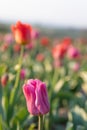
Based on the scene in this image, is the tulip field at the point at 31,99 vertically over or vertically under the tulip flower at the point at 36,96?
under

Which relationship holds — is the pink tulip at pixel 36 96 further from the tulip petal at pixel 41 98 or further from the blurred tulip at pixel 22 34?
the blurred tulip at pixel 22 34

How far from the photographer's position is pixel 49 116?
2344 millimetres

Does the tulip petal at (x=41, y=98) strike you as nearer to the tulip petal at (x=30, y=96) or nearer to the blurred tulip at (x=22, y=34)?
the tulip petal at (x=30, y=96)

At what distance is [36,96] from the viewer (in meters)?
1.36

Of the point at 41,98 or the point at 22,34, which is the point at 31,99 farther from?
the point at 22,34

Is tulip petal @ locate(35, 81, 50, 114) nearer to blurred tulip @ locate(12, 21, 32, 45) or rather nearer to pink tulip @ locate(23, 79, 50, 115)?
pink tulip @ locate(23, 79, 50, 115)

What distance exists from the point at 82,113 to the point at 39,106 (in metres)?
0.78

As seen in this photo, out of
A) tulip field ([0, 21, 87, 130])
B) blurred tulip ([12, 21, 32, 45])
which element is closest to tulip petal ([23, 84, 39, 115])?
tulip field ([0, 21, 87, 130])

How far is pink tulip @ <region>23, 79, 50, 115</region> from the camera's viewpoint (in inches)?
53.4

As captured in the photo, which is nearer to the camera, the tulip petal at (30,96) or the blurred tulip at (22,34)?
the tulip petal at (30,96)

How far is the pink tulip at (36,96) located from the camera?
1.36 m

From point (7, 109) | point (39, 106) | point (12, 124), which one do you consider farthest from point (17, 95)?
point (39, 106)

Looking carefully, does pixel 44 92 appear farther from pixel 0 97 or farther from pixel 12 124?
pixel 0 97

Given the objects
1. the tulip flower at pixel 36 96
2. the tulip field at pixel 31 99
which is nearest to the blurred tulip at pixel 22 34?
the tulip field at pixel 31 99
